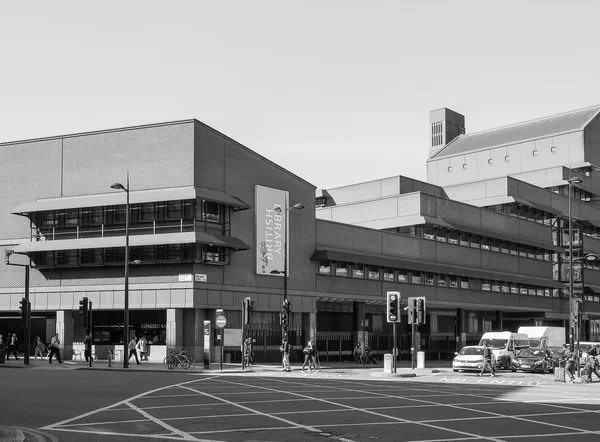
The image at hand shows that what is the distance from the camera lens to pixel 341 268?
6119cm

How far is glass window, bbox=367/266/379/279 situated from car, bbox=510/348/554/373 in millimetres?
17777

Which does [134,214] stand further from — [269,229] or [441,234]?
[441,234]

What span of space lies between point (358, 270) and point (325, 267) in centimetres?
370

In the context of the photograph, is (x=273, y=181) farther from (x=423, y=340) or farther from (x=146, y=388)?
(x=146, y=388)

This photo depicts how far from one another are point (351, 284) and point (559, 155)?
44.0 metres

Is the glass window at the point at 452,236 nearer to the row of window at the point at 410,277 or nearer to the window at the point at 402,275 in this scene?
the row of window at the point at 410,277

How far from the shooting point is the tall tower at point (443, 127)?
4424 inches

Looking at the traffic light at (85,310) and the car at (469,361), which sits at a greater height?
the traffic light at (85,310)

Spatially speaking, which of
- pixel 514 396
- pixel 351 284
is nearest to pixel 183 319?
pixel 351 284

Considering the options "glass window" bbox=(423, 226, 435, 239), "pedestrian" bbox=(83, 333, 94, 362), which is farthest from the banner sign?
"glass window" bbox=(423, 226, 435, 239)

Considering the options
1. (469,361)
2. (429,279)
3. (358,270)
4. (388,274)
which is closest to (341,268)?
(358,270)

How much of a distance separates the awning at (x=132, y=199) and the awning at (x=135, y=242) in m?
2.12

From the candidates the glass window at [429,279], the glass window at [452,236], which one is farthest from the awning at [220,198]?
the glass window at [452,236]

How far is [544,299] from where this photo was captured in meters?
84.4
